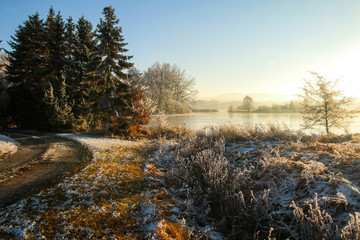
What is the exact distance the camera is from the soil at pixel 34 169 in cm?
284

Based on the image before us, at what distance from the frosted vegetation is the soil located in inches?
12.2

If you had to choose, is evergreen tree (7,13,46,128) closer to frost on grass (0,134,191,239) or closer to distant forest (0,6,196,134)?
distant forest (0,6,196,134)

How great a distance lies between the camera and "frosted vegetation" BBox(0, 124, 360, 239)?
6.79 ft

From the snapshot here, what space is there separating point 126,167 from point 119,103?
6.81 m

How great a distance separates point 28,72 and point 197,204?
22.7 metres

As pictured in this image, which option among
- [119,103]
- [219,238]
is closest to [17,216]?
[219,238]

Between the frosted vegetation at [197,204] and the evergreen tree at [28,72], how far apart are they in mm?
11778

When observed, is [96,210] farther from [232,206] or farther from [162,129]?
[162,129]

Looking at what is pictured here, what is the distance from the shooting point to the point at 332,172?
316cm

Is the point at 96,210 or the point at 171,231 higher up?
the point at 96,210

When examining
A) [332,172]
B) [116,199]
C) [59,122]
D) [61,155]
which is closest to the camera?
[116,199]

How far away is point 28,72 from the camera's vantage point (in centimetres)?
1802

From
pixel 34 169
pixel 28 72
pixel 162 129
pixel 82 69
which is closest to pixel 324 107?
pixel 162 129

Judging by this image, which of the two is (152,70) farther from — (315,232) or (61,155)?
(315,232)
